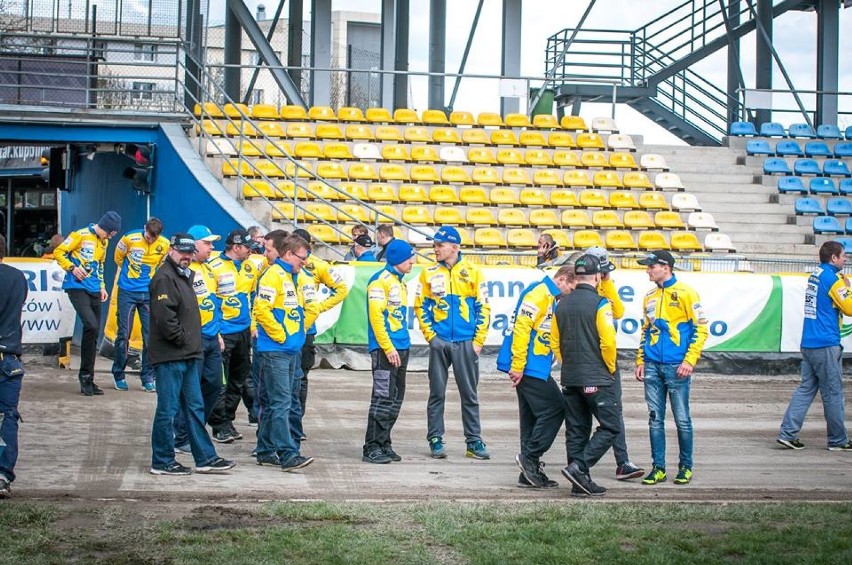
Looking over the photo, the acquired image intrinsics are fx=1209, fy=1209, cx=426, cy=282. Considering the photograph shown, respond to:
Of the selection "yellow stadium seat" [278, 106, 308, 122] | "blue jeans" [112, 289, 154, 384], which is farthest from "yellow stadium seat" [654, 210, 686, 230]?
"blue jeans" [112, 289, 154, 384]

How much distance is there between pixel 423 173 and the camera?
2472 cm

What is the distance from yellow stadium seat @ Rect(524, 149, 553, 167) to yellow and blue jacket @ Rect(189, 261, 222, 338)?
1582 cm

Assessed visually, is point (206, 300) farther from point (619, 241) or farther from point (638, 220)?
point (638, 220)

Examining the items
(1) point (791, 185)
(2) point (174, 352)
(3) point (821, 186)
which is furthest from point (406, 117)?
(2) point (174, 352)

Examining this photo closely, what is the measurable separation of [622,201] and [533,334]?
15645 mm

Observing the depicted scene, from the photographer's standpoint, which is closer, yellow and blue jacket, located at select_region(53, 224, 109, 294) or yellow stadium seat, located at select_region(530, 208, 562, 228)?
yellow and blue jacket, located at select_region(53, 224, 109, 294)

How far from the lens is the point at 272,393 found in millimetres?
10266

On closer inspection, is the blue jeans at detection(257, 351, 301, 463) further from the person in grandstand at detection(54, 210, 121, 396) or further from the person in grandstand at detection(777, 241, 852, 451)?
the person in grandstand at detection(777, 241, 852, 451)

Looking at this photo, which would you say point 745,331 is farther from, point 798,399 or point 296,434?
point 296,434

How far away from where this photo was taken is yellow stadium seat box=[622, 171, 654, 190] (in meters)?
26.1

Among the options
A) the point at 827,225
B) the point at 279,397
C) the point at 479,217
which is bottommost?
the point at 279,397

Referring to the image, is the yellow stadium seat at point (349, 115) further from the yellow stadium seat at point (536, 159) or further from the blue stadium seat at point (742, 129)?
the blue stadium seat at point (742, 129)

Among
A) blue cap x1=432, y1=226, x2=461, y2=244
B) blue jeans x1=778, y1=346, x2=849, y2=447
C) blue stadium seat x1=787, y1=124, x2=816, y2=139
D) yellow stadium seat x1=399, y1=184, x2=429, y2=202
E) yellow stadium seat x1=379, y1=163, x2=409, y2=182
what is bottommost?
blue jeans x1=778, y1=346, x2=849, y2=447

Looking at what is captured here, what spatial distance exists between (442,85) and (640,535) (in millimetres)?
22836
